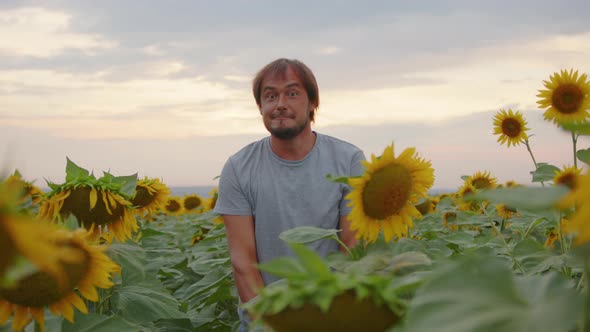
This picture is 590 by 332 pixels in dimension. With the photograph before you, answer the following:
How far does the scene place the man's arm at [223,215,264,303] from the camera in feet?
11.7

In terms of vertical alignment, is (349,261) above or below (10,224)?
below

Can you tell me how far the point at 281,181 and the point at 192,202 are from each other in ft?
19.8

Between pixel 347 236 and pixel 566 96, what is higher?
pixel 566 96

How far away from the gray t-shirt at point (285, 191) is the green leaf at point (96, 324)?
1.83m

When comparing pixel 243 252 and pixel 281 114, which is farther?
pixel 243 252

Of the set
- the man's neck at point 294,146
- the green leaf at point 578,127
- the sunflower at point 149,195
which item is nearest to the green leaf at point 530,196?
the green leaf at point 578,127

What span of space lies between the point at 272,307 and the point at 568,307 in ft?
1.40

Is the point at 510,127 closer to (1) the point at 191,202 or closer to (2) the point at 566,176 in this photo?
(2) the point at 566,176

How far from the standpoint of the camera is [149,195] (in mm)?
4422

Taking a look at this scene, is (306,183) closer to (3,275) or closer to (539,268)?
(539,268)

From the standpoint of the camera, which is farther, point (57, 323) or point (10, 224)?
point (57, 323)

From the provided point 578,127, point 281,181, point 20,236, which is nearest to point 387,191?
point 578,127

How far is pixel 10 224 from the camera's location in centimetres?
73

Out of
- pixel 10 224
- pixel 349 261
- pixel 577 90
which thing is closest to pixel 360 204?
pixel 349 261
